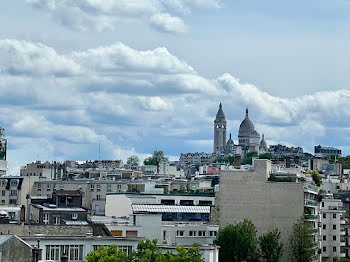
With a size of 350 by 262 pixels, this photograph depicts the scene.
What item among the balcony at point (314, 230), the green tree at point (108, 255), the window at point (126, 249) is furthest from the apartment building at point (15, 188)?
the green tree at point (108, 255)

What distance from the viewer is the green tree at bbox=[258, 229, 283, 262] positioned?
354ft

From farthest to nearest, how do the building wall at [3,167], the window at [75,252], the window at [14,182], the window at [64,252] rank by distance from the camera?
the building wall at [3,167] → the window at [14,182] → the window at [75,252] → the window at [64,252]

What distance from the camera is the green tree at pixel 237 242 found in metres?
106

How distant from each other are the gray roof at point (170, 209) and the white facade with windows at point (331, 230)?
17.5 metres

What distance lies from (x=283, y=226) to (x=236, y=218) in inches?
194

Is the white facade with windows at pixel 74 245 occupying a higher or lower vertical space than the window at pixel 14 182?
lower

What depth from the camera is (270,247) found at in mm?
107875

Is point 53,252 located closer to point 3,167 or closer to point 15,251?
point 15,251

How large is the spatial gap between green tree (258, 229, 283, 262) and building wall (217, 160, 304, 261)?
393cm

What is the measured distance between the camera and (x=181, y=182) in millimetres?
179500

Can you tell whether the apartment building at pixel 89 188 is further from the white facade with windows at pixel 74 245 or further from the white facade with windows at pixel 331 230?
the white facade with windows at pixel 74 245

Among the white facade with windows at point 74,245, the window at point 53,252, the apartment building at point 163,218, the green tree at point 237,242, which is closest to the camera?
the white facade with windows at point 74,245

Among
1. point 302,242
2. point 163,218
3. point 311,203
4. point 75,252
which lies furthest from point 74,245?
point 311,203

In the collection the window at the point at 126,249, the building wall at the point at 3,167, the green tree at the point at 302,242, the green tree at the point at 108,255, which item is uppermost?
the building wall at the point at 3,167
